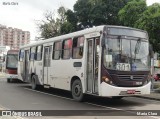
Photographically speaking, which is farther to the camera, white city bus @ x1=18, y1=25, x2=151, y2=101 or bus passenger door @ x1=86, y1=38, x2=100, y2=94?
bus passenger door @ x1=86, y1=38, x2=100, y2=94

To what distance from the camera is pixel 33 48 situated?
21344mm

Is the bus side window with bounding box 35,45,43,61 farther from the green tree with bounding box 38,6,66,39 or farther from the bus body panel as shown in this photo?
→ the green tree with bounding box 38,6,66,39

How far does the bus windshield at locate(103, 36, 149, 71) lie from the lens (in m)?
12.9

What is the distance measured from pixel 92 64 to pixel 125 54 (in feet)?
4.64

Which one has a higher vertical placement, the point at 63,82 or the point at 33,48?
the point at 33,48

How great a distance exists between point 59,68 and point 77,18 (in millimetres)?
27811

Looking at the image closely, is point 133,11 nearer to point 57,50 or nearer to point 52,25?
point 57,50

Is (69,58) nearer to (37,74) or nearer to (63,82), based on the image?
(63,82)

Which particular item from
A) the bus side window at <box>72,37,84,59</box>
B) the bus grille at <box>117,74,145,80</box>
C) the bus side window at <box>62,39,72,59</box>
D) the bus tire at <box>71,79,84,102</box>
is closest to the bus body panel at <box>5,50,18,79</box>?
the bus side window at <box>62,39,72,59</box>

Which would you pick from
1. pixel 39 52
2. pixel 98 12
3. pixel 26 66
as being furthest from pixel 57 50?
pixel 98 12

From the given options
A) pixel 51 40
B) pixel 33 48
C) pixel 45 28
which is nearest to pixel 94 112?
pixel 51 40

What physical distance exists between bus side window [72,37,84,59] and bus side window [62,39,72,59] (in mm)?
453

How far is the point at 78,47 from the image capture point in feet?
48.9

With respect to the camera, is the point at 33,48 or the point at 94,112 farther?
the point at 33,48
